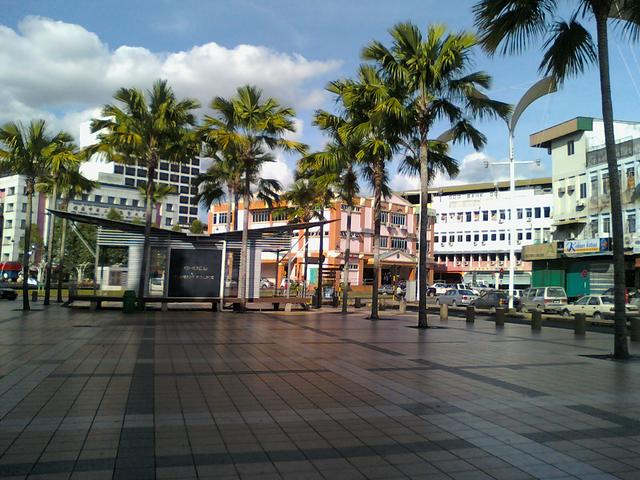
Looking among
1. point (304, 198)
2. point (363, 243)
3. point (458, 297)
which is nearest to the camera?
point (304, 198)

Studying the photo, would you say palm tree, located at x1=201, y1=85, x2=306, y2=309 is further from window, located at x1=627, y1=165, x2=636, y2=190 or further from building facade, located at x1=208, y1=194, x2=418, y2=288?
building facade, located at x1=208, y1=194, x2=418, y2=288

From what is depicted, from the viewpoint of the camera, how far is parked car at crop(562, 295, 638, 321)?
2673 cm

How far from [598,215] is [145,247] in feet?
118

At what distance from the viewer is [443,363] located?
1091cm

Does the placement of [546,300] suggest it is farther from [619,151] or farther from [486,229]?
[486,229]

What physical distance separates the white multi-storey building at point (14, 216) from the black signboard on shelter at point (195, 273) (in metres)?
79.3

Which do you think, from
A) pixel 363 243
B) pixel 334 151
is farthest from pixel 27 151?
pixel 363 243

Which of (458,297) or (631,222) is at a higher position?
(631,222)

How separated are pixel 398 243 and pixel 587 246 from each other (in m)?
35.0

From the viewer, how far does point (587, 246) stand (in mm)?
44219

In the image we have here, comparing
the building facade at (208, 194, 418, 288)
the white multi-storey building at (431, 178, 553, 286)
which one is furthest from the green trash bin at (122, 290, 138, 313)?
the white multi-storey building at (431, 178, 553, 286)

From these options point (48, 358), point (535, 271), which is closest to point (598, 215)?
point (535, 271)

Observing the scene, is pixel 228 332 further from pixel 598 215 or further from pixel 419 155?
pixel 598 215

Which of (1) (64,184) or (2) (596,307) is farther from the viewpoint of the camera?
(1) (64,184)
